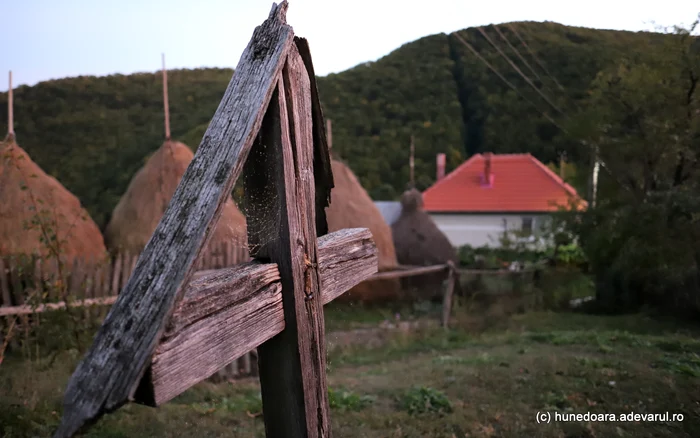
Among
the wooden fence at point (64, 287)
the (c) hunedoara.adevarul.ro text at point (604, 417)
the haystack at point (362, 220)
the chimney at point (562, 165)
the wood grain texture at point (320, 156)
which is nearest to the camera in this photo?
the wood grain texture at point (320, 156)

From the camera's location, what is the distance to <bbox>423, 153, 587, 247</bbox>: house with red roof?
30328mm

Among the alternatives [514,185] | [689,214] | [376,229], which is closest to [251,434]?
[689,214]

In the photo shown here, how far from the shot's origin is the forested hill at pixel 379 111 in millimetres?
16859

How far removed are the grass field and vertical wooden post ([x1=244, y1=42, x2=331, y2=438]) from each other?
723 mm

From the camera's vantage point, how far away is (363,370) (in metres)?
7.15

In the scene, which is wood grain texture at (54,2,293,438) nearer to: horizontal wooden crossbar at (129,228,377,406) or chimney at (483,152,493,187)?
horizontal wooden crossbar at (129,228,377,406)

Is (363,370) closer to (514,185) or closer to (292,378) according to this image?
(292,378)


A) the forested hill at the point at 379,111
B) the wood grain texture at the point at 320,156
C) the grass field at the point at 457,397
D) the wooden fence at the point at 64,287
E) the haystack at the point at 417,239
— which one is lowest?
the haystack at the point at 417,239

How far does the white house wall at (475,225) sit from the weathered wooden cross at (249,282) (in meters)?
29.4

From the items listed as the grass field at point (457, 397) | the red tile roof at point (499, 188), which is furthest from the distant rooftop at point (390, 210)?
the grass field at point (457, 397)

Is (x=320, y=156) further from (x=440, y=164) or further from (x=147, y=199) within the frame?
(x=440, y=164)

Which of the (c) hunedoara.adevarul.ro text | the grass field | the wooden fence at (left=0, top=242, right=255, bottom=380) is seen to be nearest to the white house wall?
the grass field

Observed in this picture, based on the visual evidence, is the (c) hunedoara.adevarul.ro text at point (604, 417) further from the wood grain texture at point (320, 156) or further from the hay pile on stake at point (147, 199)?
the hay pile on stake at point (147, 199)

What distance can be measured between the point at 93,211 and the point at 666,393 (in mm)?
14717
